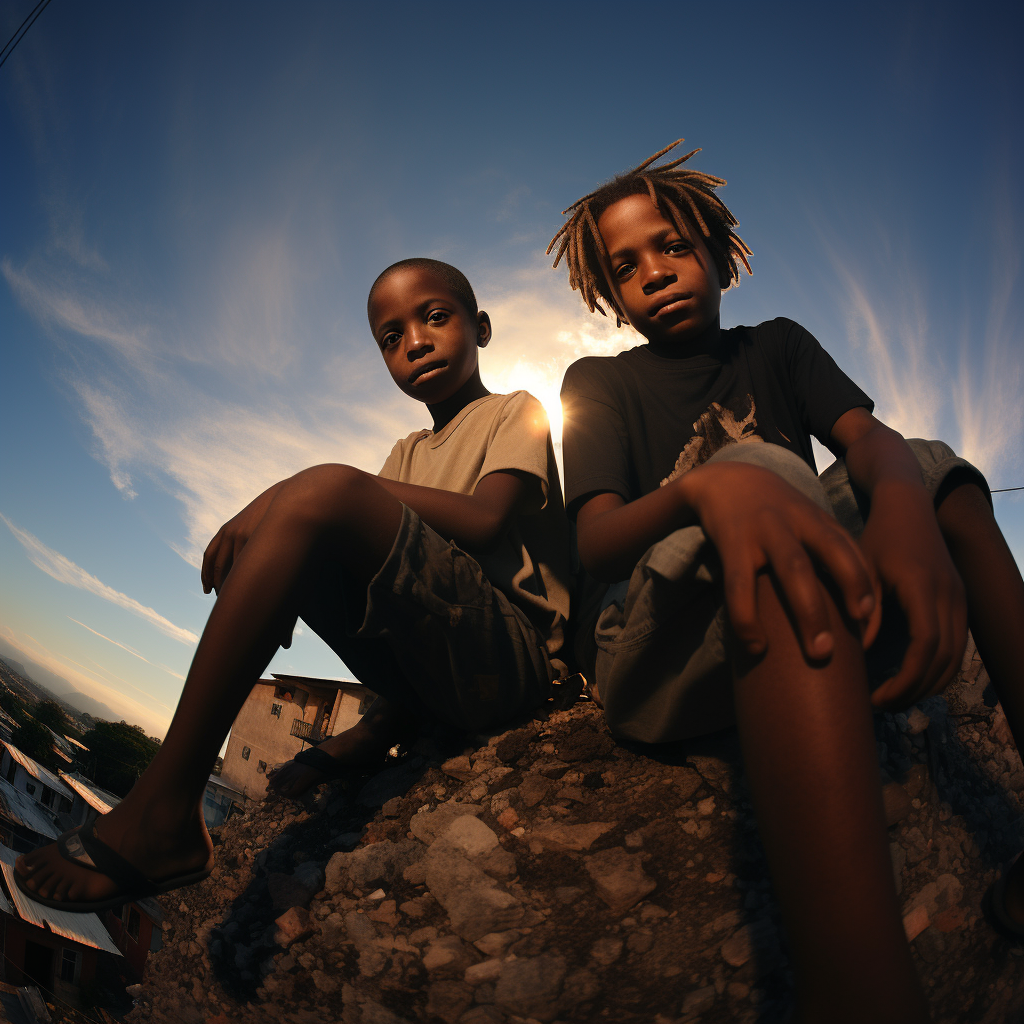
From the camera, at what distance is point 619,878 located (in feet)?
3.79

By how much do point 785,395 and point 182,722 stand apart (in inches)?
66.2

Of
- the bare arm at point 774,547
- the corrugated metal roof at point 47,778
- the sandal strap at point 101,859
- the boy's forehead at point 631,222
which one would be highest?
the boy's forehead at point 631,222

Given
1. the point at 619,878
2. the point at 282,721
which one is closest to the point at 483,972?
the point at 619,878

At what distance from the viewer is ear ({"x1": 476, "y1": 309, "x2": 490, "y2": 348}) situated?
2095mm

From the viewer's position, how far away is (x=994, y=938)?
4.23ft

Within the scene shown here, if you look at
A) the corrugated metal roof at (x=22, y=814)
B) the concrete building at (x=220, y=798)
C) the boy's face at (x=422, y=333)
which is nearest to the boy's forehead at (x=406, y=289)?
the boy's face at (x=422, y=333)

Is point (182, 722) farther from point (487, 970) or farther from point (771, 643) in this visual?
point (771, 643)

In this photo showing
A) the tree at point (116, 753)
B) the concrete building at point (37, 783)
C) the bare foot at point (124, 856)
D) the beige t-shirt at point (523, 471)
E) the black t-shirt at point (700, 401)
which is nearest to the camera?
the bare foot at point (124, 856)

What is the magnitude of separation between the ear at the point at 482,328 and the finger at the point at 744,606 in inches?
64.6

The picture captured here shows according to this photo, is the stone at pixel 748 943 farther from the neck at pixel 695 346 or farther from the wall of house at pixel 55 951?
the wall of house at pixel 55 951

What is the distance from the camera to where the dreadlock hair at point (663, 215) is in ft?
5.73

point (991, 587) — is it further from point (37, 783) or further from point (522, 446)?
point (37, 783)

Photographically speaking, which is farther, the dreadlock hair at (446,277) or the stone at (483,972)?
the dreadlock hair at (446,277)

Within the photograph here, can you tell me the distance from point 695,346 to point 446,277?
3.00 ft
